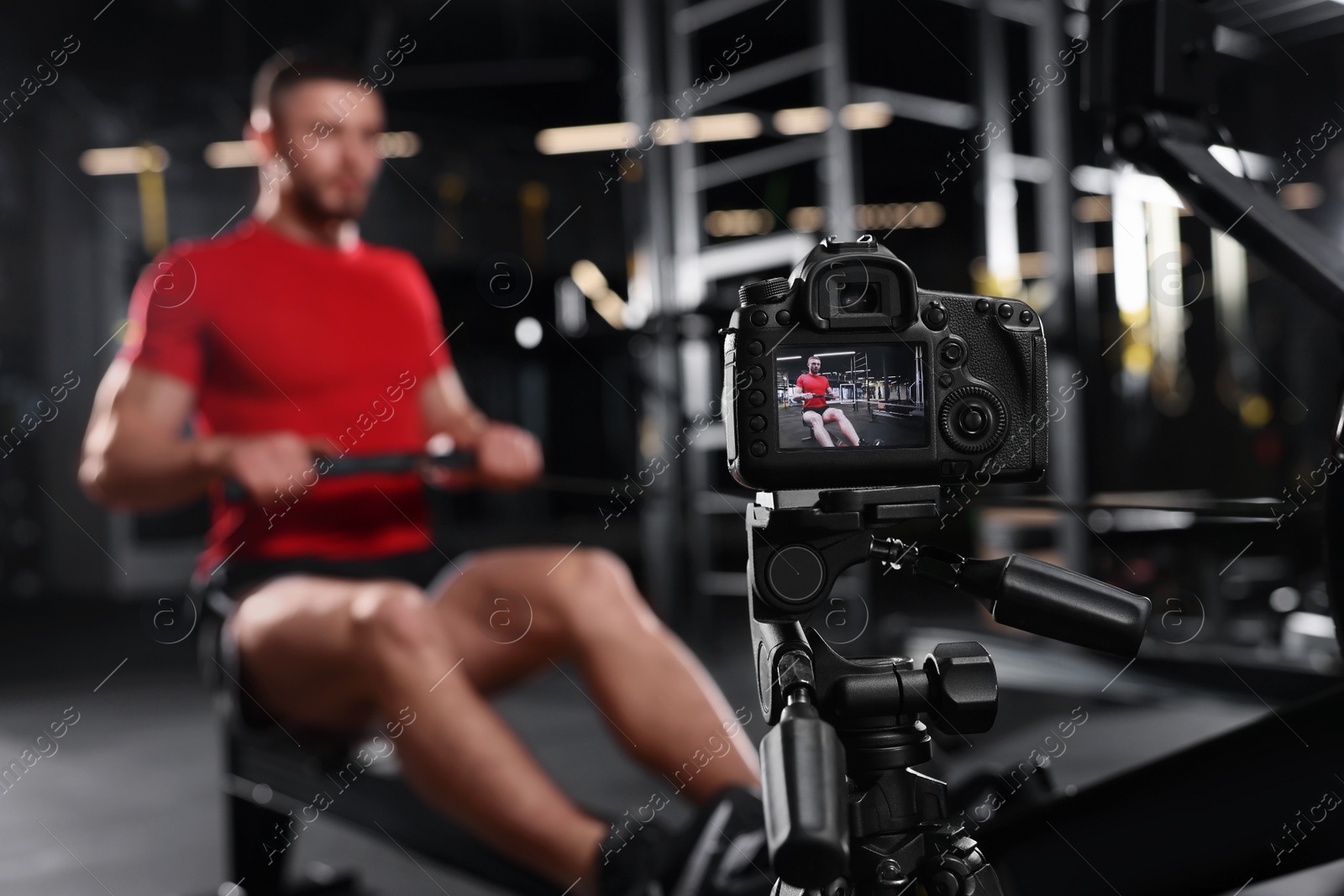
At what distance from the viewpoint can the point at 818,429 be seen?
0.60m

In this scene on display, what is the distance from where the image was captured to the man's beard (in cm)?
187

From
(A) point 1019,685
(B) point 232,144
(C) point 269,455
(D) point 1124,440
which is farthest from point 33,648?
(D) point 1124,440

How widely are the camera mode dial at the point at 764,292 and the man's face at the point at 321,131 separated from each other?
55.9 inches

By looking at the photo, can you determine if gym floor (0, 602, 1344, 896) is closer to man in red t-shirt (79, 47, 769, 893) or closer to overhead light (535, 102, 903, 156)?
man in red t-shirt (79, 47, 769, 893)

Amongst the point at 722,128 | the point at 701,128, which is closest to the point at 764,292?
the point at 701,128

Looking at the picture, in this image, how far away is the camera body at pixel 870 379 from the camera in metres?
0.59

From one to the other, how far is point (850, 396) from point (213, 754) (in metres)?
2.66

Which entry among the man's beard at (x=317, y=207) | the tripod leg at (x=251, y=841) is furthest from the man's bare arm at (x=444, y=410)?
the tripod leg at (x=251, y=841)

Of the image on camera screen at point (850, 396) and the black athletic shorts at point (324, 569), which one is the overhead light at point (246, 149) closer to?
the black athletic shorts at point (324, 569)

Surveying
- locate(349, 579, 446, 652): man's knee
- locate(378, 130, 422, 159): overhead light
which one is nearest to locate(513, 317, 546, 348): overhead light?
locate(378, 130, 422, 159): overhead light

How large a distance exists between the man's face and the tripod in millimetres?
1479

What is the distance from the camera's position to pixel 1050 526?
380cm

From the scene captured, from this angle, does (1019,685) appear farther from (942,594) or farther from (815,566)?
(942,594)

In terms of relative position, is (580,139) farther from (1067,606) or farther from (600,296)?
(1067,606)
